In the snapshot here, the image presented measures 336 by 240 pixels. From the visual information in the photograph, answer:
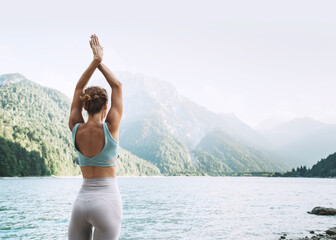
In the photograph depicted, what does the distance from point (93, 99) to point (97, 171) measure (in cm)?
95

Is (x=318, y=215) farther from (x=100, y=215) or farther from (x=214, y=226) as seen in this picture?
(x=100, y=215)

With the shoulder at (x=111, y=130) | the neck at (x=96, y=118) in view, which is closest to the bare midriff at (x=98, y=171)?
the shoulder at (x=111, y=130)

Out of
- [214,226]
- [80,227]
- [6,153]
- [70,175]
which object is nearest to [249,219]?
A: [214,226]

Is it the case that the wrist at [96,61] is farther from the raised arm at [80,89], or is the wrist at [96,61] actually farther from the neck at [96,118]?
the neck at [96,118]

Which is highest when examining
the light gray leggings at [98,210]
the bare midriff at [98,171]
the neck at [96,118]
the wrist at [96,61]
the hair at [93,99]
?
the wrist at [96,61]

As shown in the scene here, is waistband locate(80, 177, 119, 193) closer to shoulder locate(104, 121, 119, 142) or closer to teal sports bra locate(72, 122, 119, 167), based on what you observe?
teal sports bra locate(72, 122, 119, 167)

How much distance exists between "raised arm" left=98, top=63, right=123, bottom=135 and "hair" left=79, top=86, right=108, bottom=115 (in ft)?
0.50

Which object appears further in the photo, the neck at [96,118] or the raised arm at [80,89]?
the raised arm at [80,89]

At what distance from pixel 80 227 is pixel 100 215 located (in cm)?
41

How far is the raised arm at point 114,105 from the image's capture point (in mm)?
4027

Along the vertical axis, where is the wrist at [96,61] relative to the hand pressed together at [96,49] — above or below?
below

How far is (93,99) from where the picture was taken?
408 cm

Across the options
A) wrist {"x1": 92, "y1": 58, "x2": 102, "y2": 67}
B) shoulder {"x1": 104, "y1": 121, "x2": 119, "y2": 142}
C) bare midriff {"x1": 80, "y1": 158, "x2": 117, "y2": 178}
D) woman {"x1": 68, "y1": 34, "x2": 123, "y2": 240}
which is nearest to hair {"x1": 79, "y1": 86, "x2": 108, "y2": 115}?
woman {"x1": 68, "y1": 34, "x2": 123, "y2": 240}

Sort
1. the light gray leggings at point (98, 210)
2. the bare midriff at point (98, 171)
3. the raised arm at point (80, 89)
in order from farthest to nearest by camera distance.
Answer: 1. the raised arm at point (80, 89)
2. the bare midriff at point (98, 171)
3. the light gray leggings at point (98, 210)
